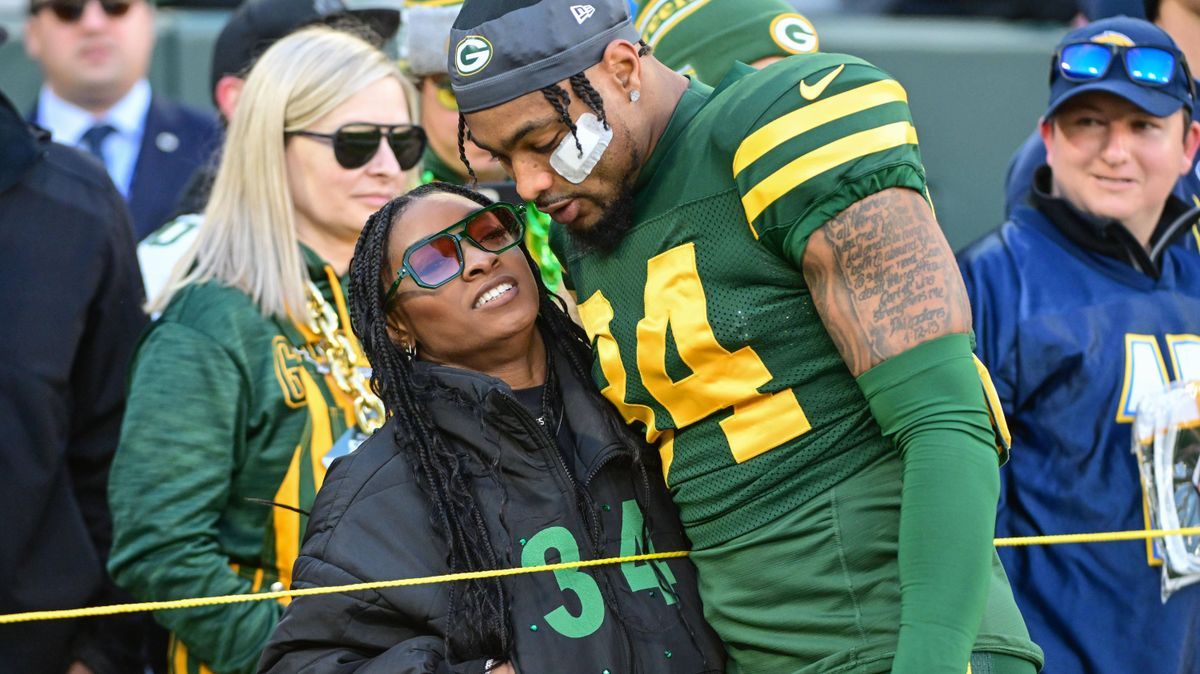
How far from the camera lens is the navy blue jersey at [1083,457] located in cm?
387

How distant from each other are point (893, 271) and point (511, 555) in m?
0.89

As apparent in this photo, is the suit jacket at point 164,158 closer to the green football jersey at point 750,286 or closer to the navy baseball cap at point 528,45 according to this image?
the navy baseball cap at point 528,45

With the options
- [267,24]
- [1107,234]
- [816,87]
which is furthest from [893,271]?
[267,24]

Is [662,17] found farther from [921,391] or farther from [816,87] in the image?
[921,391]

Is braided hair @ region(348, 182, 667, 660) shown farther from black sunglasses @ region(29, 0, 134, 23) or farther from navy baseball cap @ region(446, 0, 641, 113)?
black sunglasses @ region(29, 0, 134, 23)

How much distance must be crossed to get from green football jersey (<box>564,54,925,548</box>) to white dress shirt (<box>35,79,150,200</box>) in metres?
3.58

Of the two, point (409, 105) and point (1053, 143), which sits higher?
point (409, 105)

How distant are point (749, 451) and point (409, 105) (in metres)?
1.95

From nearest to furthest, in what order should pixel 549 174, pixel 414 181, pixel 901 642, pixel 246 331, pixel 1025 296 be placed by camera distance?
pixel 901 642 < pixel 549 174 < pixel 246 331 < pixel 1025 296 < pixel 414 181

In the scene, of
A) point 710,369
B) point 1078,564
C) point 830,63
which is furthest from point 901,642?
point 1078,564

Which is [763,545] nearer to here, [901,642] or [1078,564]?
[901,642]

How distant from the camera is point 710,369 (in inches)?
105

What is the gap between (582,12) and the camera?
8.77 feet

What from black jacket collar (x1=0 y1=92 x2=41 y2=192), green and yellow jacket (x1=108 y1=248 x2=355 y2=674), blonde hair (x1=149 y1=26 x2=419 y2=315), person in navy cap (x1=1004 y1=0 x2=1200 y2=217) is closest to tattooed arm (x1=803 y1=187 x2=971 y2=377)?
green and yellow jacket (x1=108 y1=248 x2=355 y2=674)
